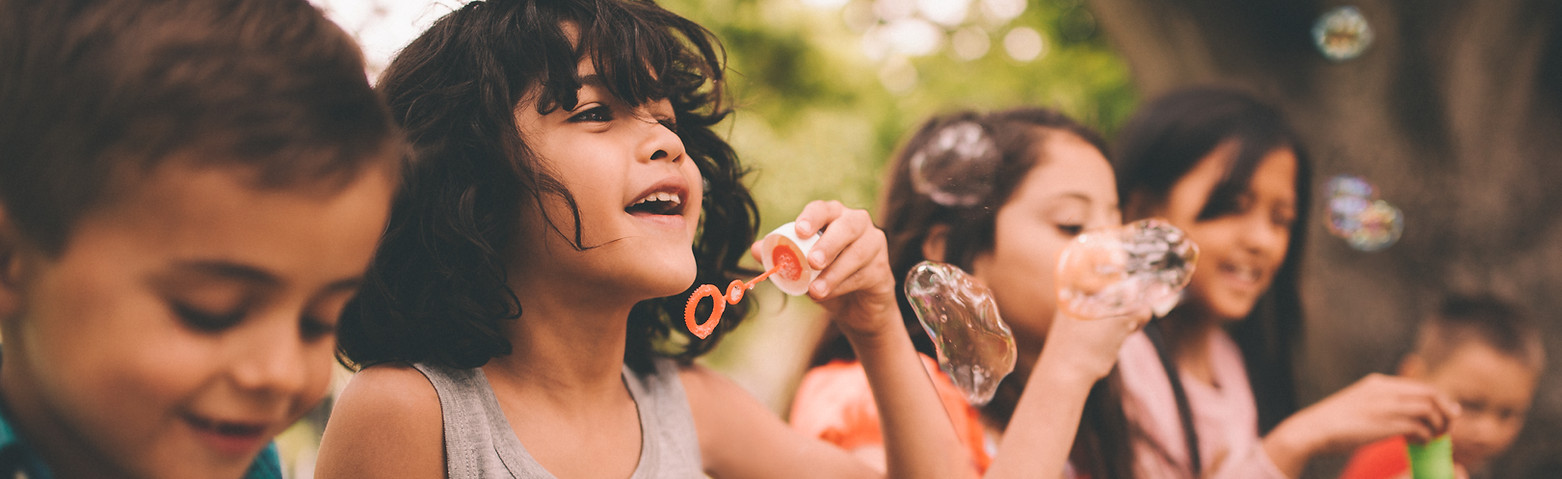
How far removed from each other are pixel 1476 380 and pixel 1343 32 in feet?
4.99

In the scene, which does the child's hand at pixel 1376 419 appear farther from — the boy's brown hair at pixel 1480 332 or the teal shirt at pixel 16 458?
the teal shirt at pixel 16 458

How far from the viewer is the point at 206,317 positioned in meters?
0.75

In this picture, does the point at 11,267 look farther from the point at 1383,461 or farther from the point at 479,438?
the point at 1383,461

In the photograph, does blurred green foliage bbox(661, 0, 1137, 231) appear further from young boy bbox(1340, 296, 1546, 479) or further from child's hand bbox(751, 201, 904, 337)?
child's hand bbox(751, 201, 904, 337)

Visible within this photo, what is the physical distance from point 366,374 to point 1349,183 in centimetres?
320

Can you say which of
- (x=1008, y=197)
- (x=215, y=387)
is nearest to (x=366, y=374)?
(x=215, y=387)

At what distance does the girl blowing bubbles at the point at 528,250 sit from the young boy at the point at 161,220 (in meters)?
0.37

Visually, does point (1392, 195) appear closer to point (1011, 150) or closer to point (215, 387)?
point (1011, 150)

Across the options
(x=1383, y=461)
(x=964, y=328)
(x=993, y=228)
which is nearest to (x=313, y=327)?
(x=964, y=328)

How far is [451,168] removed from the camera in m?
1.23

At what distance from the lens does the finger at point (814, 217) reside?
48.2 inches

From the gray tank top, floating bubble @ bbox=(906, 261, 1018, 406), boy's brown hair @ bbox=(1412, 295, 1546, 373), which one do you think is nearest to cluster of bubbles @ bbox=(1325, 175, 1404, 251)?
boy's brown hair @ bbox=(1412, 295, 1546, 373)

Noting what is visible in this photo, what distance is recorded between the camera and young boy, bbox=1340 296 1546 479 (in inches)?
95.0

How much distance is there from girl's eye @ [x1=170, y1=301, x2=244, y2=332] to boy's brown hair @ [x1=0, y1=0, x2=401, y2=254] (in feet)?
0.32
